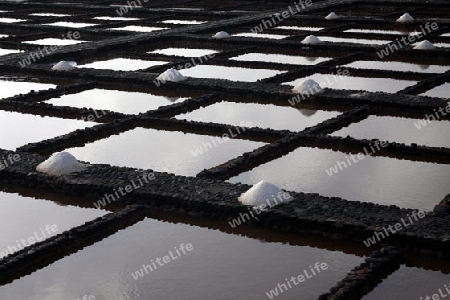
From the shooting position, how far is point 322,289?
3.40m

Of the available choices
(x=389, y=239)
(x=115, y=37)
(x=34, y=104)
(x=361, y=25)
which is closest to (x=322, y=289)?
(x=389, y=239)

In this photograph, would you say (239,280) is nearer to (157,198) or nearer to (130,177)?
(157,198)

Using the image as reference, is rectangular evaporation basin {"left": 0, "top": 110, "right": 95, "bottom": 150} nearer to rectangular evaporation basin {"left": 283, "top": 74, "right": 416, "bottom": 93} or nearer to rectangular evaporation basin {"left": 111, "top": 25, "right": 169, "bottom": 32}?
rectangular evaporation basin {"left": 283, "top": 74, "right": 416, "bottom": 93}

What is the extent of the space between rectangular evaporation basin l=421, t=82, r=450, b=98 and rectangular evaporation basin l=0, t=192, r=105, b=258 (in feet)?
12.4

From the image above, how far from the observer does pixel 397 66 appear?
872cm

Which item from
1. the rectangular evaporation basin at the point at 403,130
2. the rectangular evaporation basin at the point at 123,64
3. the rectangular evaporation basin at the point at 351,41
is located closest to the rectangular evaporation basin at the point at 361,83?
the rectangular evaporation basin at the point at 403,130

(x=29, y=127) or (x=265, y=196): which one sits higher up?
(x=29, y=127)

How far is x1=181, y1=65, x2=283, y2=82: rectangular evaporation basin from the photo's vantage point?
26.9ft

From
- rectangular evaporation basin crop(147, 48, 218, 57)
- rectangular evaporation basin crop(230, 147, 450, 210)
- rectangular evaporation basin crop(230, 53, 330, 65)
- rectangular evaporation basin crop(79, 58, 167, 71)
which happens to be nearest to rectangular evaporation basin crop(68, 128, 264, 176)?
rectangular evaporation basin crop(230, 147, 450, 210)

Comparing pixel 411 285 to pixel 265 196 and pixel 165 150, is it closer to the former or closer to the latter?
pixel 265 196

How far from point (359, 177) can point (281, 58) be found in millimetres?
4785

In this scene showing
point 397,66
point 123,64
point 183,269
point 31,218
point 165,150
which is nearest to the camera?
point 183,269

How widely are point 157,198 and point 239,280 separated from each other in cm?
114

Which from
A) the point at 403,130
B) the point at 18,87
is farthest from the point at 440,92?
the point at 18,87
